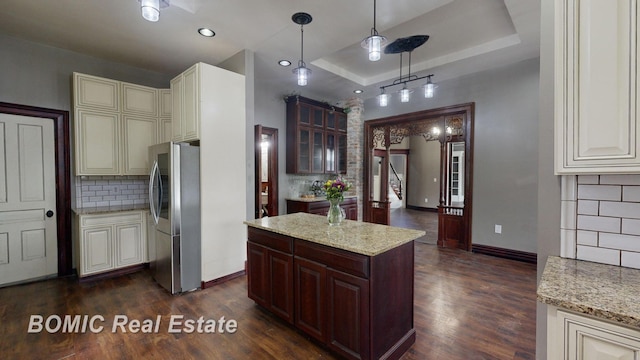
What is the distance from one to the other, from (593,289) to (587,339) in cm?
19

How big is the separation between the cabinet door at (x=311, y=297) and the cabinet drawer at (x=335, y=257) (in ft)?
0.17

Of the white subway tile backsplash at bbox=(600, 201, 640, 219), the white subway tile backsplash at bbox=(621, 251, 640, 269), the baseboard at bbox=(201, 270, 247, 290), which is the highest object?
the white subway tile backsplash at bbox=(600, 201, 640, 219)

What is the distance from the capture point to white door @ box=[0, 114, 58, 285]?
3088 millimetres

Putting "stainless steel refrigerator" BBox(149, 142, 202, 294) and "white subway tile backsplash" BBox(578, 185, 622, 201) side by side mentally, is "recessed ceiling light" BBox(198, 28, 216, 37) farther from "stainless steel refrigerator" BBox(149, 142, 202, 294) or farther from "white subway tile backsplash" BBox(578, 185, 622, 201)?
"white subway tile backsplash" BBox(578, 185, 622, 201)

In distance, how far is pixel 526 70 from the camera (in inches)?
154

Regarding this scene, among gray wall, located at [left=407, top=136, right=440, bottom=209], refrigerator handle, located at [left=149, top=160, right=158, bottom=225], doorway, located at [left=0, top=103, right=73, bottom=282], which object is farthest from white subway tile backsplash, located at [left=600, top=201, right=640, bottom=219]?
gray wall, located at [left=407, top=136, right=440, bottom=209]

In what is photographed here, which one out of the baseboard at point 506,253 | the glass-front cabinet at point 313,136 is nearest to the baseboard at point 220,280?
the glass-front cabinet at point 313,136

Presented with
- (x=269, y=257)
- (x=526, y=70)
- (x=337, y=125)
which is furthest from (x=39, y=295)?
(x=526, y=70)

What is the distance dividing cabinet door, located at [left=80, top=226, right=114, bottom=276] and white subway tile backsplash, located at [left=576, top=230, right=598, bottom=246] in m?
4.40

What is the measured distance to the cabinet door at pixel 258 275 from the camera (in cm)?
243

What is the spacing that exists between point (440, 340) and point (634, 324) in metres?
1.52

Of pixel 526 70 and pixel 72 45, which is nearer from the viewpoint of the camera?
pixel 72 45

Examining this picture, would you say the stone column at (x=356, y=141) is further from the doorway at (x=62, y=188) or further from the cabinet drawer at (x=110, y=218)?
the doorway at (x=62, y=188)

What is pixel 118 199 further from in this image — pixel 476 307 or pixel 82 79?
pixel 476 307
